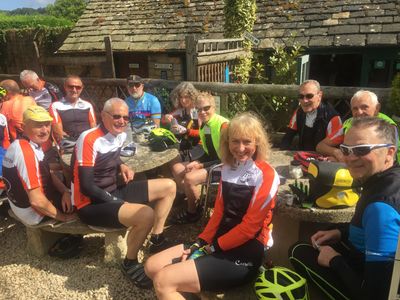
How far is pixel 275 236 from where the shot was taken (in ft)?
10.6

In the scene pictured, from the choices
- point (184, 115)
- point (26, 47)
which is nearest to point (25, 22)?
point (26, 47)

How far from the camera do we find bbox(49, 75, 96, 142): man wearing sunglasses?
194 inches

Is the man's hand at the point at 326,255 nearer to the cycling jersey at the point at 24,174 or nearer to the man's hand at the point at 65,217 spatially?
the man's hand at the point at 65,217

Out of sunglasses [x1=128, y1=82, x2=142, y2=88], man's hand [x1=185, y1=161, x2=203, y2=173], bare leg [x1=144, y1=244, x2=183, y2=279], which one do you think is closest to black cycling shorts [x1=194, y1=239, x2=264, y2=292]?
bare leg [x1=144, y1=244, x2=183, y2=279]

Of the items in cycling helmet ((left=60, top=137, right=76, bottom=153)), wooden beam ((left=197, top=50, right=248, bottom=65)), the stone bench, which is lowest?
the stone bench

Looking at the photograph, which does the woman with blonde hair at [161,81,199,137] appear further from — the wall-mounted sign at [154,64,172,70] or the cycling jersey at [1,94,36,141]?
the wall-mounted sign at [154,64,172,70]

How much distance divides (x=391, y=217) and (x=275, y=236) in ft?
5.16

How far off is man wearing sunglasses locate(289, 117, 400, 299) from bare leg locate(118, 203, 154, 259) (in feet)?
4.34

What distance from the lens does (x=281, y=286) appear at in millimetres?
2123

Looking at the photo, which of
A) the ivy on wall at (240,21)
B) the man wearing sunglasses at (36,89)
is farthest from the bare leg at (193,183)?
the ivy on wall at (240,21)

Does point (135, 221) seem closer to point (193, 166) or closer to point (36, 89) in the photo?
point (193, 166)

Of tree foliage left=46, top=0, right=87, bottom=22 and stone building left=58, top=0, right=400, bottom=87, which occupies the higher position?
tree foliage left=46, top=0, right=87, bottom=22

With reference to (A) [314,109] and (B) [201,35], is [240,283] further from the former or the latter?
(B) [201,35]

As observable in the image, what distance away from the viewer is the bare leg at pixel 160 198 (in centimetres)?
349
